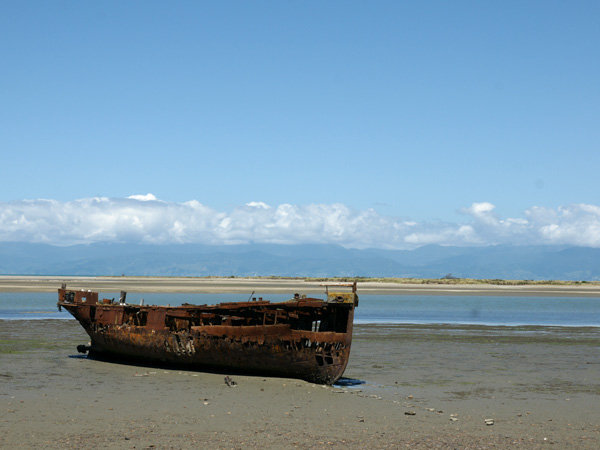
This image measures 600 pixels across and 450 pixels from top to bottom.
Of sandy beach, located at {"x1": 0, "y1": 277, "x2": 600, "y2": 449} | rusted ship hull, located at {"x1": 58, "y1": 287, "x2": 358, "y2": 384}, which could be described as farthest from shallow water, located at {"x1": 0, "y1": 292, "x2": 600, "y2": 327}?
rusted ship hull, located at {"x1": 58, "y1": 287, "x2": 358, "y2": 384}

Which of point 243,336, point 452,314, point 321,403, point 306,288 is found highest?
point 243,336

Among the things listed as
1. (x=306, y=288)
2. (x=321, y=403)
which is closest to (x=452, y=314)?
(x=321, y=403)

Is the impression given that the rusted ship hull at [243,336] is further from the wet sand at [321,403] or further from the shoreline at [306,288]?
the shoreline at [306,288]

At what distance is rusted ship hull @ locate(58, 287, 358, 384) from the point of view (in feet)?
62.9

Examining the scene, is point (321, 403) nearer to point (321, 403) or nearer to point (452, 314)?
point (321, 403)

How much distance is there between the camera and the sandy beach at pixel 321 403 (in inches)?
500

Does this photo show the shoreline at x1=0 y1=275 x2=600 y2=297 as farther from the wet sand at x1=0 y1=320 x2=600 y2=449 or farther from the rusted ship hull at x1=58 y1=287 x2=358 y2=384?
the wet sand at x1=0 y1=320 x2=600 y2=449

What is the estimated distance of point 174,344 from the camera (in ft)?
70.3

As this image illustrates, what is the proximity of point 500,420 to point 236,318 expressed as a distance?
9.51 meters

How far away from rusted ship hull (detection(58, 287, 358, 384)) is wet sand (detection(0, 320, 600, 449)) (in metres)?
0.50

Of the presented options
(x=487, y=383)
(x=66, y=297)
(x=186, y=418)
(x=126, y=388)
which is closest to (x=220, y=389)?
(x=126, y=388)

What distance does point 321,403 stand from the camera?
53.2ft

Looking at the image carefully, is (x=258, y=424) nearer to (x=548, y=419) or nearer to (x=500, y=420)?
(x=500, y=420)

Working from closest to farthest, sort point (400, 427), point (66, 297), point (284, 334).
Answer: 1. point (400, 427)
2. point (284, 334)
3. point (66, 297)
